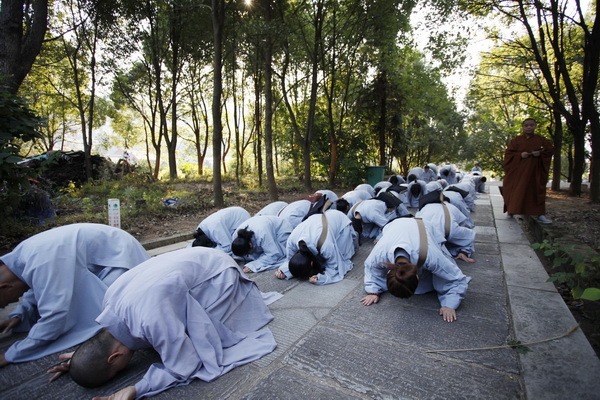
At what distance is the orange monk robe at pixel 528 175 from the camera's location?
5.84 meters

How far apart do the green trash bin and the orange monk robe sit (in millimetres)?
6596

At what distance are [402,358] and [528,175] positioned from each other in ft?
17.3

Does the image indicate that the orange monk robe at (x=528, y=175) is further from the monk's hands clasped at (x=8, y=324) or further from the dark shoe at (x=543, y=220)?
the monk's hands clasped at (x=8, y=324)

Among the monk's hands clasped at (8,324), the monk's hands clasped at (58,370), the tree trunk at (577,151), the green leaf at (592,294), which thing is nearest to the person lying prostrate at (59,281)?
the monk's hands clasped at (8,324)

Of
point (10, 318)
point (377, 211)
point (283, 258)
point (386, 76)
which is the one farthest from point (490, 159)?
point (10, 318)

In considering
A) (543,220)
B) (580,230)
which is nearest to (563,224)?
(543,220)

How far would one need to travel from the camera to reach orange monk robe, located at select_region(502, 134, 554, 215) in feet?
19.1

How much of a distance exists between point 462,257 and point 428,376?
268 centimetres

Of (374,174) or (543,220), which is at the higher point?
(374,174)

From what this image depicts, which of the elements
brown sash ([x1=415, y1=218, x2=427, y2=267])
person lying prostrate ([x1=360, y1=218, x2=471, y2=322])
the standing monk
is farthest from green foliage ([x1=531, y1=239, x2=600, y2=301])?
the standing monk

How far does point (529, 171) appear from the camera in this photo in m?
5.94

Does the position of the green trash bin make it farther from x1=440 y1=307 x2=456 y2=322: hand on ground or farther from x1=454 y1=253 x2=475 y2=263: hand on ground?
x1=440 y1=307 x2=456 y2=322: hand on ground

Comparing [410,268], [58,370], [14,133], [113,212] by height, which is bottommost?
[58,370]

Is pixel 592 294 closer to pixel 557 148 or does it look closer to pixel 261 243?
pixel 261 243
